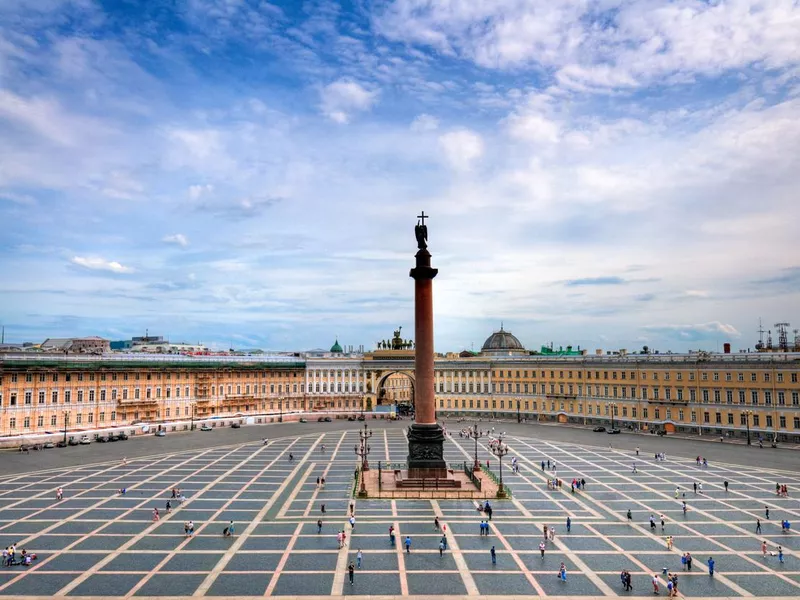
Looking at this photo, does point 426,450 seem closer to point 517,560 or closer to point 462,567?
point 517,560

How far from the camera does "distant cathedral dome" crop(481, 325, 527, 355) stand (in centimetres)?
13125

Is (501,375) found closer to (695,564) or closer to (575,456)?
(575,456)

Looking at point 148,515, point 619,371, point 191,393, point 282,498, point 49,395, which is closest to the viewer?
point 148,515

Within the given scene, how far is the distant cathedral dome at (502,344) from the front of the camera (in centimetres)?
13125

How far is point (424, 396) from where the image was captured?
1962 inches

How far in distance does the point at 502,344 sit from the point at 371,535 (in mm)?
102459

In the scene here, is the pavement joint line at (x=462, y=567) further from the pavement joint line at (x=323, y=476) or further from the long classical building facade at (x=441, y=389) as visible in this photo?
the long classical building facade at (x=441, y=389)

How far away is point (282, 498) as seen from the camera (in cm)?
4444

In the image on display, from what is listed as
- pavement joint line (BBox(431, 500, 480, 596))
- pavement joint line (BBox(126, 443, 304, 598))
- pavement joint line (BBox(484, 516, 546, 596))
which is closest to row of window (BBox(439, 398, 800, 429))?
pavement joint line (BBox(484, 516, 546, 596))

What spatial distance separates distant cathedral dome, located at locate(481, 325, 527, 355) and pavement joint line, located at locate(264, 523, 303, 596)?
321 feet

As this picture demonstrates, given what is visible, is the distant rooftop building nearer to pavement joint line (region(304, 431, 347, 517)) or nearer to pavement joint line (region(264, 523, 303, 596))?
pavement joint line (region(304, 431, 347, 517))

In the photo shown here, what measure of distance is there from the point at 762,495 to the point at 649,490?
8051mm

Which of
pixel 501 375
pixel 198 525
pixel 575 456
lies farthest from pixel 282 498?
pixel 501 375

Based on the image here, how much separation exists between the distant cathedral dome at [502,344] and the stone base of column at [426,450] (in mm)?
82153
